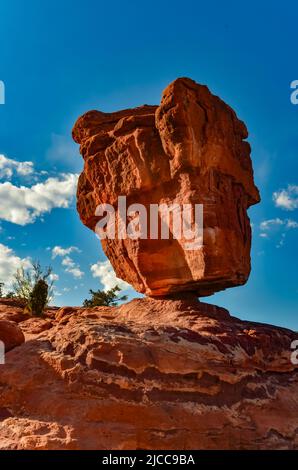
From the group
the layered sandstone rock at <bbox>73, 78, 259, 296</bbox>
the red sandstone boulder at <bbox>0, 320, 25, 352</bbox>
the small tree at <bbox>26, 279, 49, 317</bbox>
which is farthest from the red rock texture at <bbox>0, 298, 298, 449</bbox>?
the small tree at <bbox>26, 279, 49, 317</bbox>

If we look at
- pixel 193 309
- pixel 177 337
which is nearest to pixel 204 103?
pixel 193 309

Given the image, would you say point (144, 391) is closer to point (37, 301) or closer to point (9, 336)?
point (9, 336)

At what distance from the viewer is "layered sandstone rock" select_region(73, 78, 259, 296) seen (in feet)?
33.6

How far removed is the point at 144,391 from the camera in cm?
680

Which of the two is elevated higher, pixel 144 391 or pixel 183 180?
pixel 183 180

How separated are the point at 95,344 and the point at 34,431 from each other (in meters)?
1.80

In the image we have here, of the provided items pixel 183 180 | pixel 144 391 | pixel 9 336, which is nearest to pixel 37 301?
pixel 9 336

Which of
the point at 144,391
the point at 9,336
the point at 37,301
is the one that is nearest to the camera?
the point at 144,391

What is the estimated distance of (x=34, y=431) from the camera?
5.98 meters

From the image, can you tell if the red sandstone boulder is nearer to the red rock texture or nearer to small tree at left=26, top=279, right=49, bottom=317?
the red rock texture

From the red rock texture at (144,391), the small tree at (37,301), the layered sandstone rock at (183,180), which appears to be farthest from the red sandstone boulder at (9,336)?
the small tree at (37,301)

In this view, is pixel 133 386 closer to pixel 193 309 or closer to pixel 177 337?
pixel 177 337

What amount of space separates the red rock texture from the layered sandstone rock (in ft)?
7.16

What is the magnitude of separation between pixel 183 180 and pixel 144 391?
5827mm
